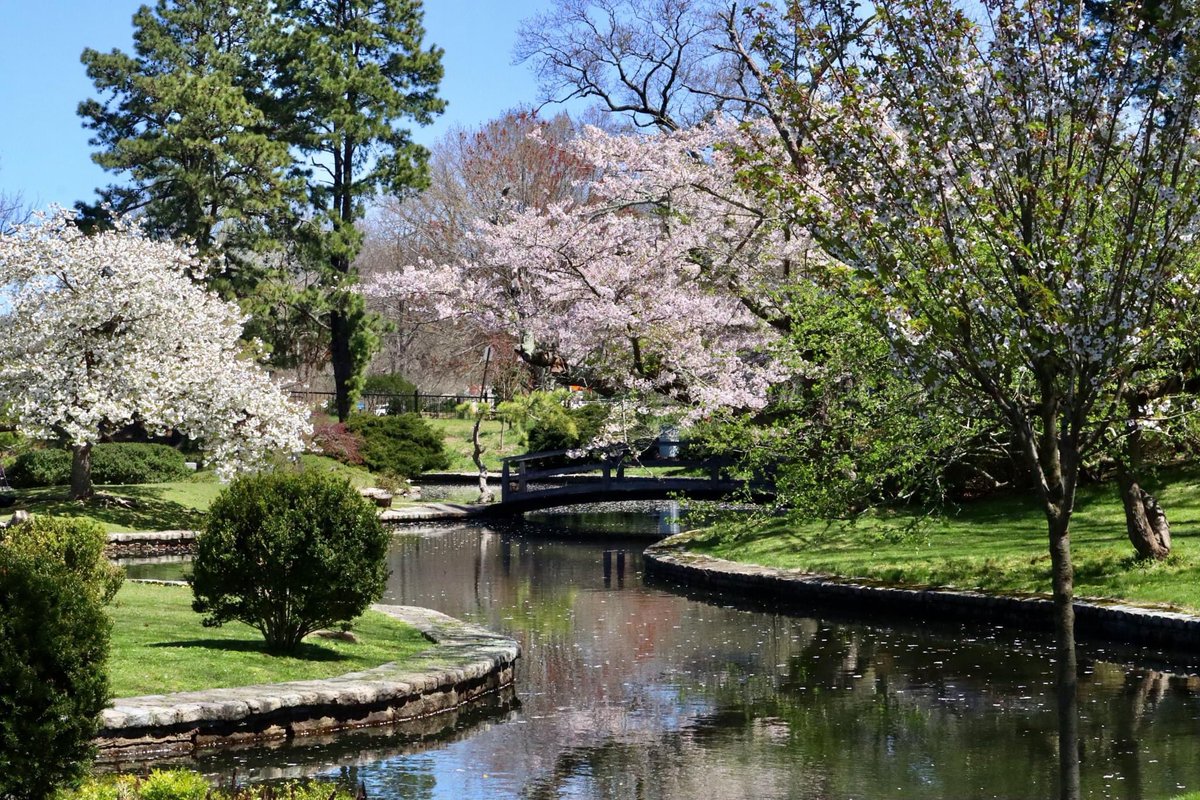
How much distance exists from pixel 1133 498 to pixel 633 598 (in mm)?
7473

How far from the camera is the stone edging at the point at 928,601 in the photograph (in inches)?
575

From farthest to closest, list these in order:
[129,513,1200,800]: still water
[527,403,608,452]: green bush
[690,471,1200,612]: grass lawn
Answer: [527,403,608,452]: green bush
[690,471,1200,612]: grass lawn
[129,513,1200,800]: still water

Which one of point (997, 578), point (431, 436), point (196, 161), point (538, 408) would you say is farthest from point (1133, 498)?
point (196, 161)

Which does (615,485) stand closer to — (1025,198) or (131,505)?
(131,505)

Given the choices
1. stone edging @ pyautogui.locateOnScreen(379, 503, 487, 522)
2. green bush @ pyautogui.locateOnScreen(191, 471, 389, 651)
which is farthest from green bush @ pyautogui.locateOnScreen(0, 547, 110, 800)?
stone edging @ pyautogui.locateOnScreen(379, 503, 487, 522)

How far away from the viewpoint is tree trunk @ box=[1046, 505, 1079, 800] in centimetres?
696

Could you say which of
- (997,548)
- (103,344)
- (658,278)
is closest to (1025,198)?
(997,548)

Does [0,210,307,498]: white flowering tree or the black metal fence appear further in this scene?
the black metal fence

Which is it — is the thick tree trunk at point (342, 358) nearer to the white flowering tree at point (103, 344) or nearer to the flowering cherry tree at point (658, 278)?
the white flowering tree at point (103, 344)

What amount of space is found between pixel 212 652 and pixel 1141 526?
1157 cm

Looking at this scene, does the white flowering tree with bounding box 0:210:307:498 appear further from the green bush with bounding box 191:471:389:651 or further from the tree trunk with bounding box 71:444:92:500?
the green bush with bounding box 191:471:389:651

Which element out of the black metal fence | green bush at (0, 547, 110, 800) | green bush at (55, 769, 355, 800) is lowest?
green bush at (55, 769, 355, 800)

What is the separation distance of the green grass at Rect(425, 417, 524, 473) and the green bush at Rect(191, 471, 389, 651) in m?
31.9

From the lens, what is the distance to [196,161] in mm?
40188
